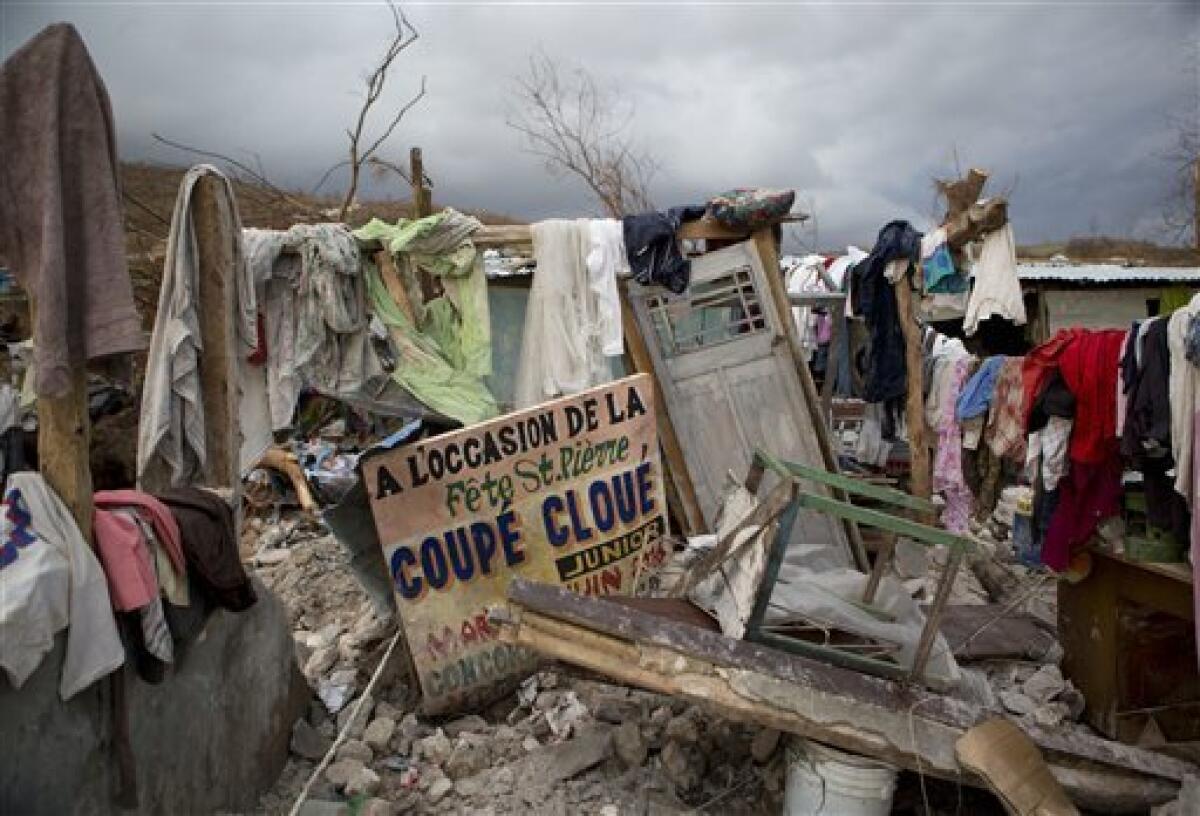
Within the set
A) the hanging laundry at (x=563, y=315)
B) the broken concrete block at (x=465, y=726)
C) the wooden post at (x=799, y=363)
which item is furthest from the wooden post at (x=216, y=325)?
the wooden post at (x=799, y=363)

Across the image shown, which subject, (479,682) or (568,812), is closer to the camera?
(568,812)

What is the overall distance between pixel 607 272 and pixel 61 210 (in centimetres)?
403

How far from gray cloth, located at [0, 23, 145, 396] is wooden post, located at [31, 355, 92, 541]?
0.40ft

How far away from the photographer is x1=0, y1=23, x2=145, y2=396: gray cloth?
2994mm

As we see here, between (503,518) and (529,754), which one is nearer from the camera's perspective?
(529,754)

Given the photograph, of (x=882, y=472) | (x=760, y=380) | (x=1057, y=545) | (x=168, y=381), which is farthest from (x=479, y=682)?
(x=882, y=472)

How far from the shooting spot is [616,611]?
159 inches

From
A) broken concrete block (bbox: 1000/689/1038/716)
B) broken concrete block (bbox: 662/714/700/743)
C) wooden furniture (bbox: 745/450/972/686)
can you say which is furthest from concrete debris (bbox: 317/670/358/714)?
broken concrete block (bbox: 1000/689/1038/716)

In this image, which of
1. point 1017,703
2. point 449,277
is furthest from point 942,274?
point 449,277

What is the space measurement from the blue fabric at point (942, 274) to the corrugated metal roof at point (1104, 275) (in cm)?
579

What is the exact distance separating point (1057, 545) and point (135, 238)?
9828 mm

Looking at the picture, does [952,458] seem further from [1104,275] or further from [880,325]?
[1104,275]

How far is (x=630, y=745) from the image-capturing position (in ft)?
15.5

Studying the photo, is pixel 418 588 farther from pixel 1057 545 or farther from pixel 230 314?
pixel 1057 545
